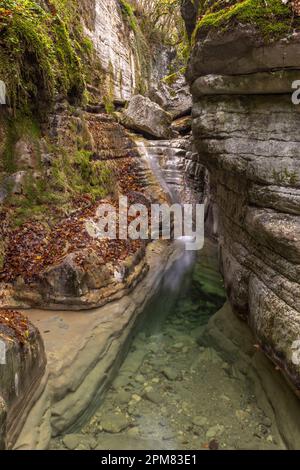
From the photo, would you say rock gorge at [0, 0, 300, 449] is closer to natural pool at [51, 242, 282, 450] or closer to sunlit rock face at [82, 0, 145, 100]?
natural pool at [51, 242, 282, 450]

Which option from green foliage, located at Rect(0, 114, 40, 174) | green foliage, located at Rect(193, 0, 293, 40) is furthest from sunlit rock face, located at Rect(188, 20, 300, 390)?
green foliage, located at Rect(0, 114, 40, 174)

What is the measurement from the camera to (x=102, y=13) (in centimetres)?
1647

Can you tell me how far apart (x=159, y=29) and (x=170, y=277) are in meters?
22.4

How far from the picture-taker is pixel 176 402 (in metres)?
5.03

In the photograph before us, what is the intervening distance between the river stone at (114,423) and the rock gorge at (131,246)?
1.4 inches

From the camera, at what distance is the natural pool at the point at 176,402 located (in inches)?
172

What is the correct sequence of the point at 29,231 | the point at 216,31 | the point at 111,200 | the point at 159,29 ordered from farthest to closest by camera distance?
the point at 159,29 < the point at 111,200 < the point at 29,231 < the point at 216,31

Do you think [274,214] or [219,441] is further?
[274,214]

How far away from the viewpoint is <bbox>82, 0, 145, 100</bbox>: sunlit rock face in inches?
616

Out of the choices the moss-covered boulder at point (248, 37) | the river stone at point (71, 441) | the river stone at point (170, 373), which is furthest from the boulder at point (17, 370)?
the moss-covered boulder at point (248, 37)

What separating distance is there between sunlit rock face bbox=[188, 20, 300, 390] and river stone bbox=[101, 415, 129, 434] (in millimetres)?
2342

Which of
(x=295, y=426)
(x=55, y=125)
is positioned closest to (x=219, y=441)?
(x=295, y=426)

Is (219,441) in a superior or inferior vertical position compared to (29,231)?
inferior

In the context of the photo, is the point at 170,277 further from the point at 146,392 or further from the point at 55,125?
the point at 55,125
